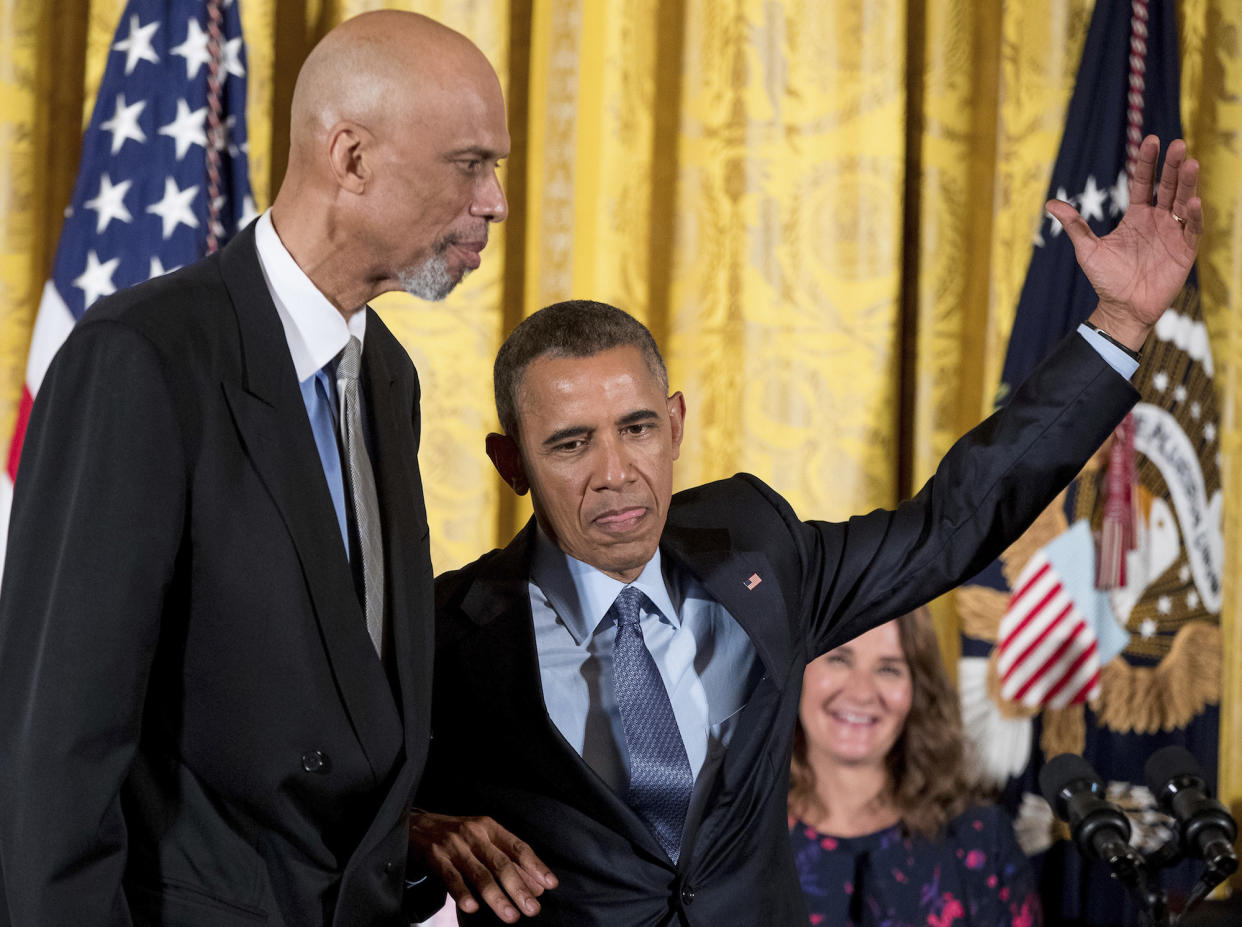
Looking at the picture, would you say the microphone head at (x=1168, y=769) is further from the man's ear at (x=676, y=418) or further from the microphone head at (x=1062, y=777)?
the man's ear at (x=676, y=418)

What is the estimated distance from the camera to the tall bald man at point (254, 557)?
101 centimetres

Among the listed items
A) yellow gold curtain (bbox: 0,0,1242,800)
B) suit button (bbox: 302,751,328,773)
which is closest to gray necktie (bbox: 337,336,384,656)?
suit button (bbox: 302,751,328,773)

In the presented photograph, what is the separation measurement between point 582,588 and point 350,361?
0.47m

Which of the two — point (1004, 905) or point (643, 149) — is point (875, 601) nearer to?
point (1004, 905)

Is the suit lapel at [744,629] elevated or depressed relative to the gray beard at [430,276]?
depressed

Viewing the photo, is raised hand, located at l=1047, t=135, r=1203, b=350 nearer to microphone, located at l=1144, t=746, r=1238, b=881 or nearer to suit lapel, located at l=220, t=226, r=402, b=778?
suit lapel, located at l=220, t=226, r=402, b=778

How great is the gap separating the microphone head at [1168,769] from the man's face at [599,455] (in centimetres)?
144

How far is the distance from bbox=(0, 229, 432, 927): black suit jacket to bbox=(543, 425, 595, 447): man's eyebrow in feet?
1.12

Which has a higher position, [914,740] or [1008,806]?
[914,740]

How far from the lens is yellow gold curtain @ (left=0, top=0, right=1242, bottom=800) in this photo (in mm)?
3088

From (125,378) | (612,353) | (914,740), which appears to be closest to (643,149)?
(914,740)

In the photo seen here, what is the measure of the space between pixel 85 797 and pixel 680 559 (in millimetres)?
801

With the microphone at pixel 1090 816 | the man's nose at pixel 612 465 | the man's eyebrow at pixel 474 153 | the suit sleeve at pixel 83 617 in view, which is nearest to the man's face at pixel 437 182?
the man's eyebrow at pixel 474 153

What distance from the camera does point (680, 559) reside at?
1640 millimetres
